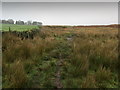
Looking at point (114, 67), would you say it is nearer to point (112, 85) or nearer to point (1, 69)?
point (112, 85)

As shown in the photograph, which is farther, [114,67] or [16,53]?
[16,53]

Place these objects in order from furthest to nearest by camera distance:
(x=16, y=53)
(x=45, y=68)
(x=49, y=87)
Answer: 1. (x=16, y=53)
2. (x=45, y=68)
3. (x=49, y=87)

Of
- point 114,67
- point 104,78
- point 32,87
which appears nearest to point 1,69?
point 32,87

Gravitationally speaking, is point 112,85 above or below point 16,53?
below

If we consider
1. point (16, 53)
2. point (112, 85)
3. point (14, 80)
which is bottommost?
point (112, 85)

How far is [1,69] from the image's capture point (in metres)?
3.50

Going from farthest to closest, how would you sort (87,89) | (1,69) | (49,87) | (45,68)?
(45,68) < (1,69) < (49,87) < (87,89)

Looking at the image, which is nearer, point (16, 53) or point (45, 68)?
point (45, 68)

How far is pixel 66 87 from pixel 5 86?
1.13 m

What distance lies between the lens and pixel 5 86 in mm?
2957

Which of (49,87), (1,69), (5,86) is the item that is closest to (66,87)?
(49,87)

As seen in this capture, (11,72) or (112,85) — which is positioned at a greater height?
(11,72)

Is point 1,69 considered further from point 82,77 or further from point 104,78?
point 104,78

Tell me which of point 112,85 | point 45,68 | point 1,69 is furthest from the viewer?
point 45,68
